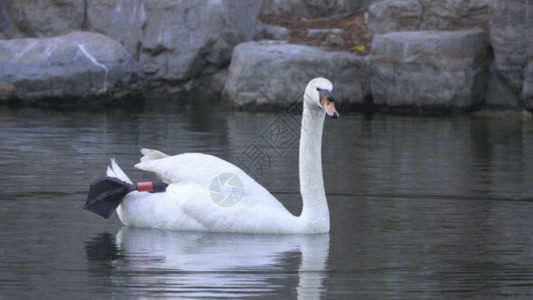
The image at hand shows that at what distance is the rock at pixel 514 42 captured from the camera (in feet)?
56.0

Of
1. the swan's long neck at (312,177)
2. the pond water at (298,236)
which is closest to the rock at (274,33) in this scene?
the pond water at (298,236)

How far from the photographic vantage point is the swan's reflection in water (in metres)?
5.99

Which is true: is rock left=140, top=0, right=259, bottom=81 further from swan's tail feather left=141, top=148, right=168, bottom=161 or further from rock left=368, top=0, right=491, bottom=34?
swan's tail feather left=141, top=148, right=168, bottom=161

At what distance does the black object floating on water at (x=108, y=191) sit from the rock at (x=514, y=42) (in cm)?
1023

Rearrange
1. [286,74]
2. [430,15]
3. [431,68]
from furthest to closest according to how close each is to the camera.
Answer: [430,15], [286,74], [431,68]

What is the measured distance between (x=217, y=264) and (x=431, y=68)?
38.5 ft

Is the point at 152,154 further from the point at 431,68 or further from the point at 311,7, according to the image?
the point at 311,7

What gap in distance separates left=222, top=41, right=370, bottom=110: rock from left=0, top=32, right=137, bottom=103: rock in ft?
6.52

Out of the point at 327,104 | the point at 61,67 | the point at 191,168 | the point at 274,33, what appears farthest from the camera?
the point at 274,33

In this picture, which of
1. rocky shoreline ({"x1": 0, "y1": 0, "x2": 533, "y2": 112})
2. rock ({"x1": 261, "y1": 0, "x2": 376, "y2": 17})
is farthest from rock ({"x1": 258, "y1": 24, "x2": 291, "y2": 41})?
rock ({"x1": 261, "y1": 0, "x2": 376, "y2": 17})

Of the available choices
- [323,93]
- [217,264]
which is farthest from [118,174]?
[217,264]

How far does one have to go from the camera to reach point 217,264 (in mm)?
6664

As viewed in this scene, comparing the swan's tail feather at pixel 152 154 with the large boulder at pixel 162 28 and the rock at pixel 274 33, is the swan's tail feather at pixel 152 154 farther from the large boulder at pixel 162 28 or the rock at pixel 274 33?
the rock at pixel 274 33

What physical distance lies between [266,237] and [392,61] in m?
10.7
